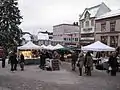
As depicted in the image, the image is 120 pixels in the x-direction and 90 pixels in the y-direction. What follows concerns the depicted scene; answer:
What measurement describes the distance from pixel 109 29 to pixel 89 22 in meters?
9.48

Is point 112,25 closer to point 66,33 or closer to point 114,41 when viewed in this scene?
point 114,41

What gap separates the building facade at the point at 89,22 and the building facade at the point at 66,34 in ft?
30.6

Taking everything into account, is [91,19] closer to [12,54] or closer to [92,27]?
[92,27]

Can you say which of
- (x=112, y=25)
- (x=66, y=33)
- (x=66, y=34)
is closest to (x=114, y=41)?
(x=112, y=25)

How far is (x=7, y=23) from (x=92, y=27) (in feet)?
113

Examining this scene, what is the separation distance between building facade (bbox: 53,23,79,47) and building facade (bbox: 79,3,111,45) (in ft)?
30.6

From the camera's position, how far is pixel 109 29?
4725cm

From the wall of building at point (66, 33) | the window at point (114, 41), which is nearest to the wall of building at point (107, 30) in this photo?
the window at point (114, 41)

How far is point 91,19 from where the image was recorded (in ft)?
182

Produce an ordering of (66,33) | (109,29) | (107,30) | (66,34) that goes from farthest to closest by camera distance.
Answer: (66,33)
(66,34)
(107,30)
(109,29)

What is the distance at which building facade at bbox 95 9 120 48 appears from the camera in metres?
44.7

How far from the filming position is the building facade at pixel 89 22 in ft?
179

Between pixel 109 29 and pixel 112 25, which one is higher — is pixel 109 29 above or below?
below

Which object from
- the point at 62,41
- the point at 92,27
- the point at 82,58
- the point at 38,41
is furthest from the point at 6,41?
the point at 38,41
